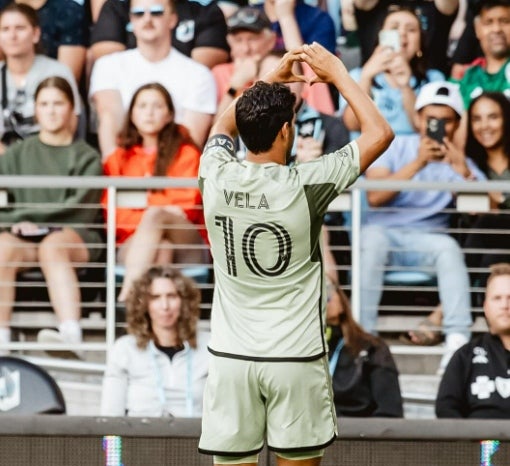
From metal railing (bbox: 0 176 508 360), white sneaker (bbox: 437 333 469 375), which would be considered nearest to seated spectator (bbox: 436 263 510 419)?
white sneaker (bbox: 437 333 469 375)

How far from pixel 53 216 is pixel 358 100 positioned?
4.20 m

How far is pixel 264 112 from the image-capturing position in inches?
180

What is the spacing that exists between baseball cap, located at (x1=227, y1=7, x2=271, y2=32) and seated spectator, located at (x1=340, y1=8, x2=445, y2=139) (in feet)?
2.28

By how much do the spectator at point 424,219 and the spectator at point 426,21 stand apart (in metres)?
0.37

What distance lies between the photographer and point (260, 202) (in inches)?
182

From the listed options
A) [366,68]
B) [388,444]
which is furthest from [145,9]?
[388,444]

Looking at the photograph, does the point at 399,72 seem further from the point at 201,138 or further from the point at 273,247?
the point at 273,247

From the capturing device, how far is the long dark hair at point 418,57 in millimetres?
9211

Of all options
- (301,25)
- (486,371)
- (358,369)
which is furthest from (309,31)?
(486,371)

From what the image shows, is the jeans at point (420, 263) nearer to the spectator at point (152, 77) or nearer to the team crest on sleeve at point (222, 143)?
the spectator at point (152, 77)

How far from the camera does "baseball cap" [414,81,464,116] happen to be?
29.4ft

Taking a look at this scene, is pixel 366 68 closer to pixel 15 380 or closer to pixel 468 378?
pixel 468 378

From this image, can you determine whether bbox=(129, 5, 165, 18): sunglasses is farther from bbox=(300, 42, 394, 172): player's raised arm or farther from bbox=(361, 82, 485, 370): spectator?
bbox=(300, 42, 394, 172): player's raised arm

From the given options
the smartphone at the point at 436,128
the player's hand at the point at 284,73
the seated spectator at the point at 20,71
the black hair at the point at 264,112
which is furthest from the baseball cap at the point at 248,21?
the black hair at the point at 264,112
